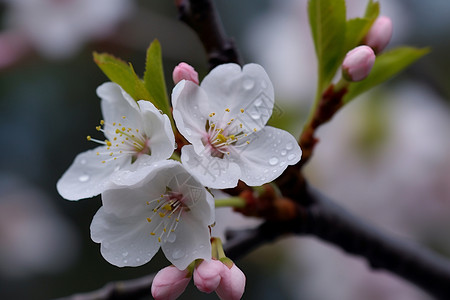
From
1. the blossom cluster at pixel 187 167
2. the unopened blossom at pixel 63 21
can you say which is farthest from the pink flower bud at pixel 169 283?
the unopened blossom at pixel 63 21

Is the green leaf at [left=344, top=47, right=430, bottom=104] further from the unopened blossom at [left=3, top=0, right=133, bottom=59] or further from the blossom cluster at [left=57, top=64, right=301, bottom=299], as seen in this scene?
the unopened blossom at [left=3, top=0, right=133, bottom=59]

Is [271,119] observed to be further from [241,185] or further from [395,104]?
[395,104]

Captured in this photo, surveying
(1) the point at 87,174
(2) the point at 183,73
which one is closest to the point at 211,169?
(2) the point at 183,73

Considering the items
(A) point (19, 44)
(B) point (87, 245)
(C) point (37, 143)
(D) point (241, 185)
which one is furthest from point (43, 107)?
(D) point (241, 185)

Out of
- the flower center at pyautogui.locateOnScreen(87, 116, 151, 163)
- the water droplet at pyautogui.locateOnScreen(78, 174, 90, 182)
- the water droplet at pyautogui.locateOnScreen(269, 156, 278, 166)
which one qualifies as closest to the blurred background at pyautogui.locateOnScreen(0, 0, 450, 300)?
the water droplet at pyautogui.locateOnScreen(269, 156, 278, 166)

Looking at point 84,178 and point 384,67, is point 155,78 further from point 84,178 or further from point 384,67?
point 384,67
